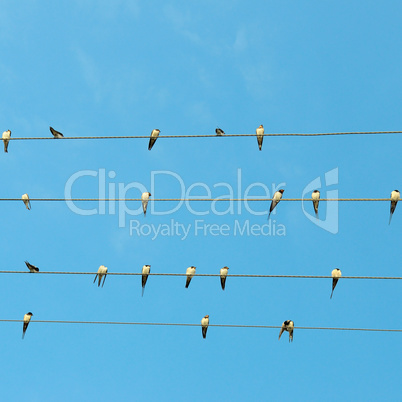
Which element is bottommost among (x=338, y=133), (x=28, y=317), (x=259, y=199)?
(x=28, y=317)

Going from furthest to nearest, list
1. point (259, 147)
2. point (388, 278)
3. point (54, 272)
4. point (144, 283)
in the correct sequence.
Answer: point (259, 147) → point (144, 283) → point (54, 272) → point (388, 278)

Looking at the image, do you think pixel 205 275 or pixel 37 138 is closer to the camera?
pixel 205 275

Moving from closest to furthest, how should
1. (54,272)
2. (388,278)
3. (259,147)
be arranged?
(388,278)
(54,272)
(259,147)

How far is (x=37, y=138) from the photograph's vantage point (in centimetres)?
1095

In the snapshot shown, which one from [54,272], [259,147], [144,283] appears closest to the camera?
[54,272]

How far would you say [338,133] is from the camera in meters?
10.2

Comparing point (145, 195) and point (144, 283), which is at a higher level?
point (145, 195)

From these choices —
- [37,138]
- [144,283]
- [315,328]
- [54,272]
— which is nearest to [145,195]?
[144,283]

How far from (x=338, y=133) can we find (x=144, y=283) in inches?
205

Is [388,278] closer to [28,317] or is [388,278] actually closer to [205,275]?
[205,275]

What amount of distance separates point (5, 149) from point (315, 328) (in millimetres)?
8299

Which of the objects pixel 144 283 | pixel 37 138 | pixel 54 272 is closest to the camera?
pixel 54 272

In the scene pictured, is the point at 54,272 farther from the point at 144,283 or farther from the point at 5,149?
the point at 5,149

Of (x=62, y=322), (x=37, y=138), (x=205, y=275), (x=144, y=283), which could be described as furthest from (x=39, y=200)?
(x=144, y=283)
